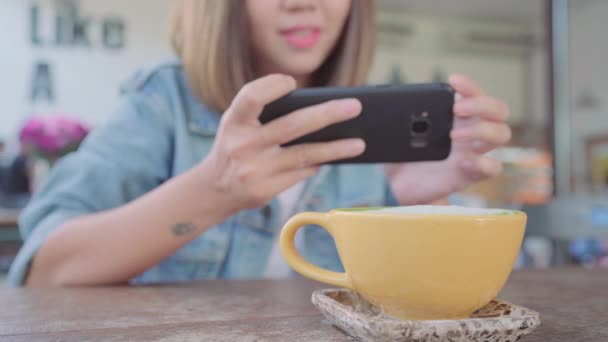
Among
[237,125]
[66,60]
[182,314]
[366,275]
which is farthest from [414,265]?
[66,60]

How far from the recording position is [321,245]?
2.94ft

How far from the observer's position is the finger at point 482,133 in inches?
27.4

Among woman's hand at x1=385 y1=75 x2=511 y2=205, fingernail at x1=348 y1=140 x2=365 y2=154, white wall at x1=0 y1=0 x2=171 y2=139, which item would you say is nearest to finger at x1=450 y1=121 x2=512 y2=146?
woman's hand at x1=385 y1=75 x2=511 y2=205

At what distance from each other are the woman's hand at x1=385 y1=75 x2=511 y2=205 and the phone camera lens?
0.04 m

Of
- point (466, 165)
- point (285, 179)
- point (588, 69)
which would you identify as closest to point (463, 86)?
point (466, 165)

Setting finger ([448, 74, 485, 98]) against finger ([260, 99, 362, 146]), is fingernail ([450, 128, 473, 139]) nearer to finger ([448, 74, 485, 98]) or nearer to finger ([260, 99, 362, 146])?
finger ([448, 74, 485, 98])

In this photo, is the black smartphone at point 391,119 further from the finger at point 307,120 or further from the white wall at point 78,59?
the white wall at point 78,59

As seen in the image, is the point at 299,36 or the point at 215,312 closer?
the point at 215,312

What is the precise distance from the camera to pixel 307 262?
375mm

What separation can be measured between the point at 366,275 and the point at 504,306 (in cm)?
10

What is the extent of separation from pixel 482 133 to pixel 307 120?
0.25m

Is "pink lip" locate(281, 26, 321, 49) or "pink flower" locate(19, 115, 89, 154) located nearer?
"pink lip" locate(281, 26, 321, 49)

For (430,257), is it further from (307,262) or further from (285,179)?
(285,179)

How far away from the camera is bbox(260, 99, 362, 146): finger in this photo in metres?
0.57
